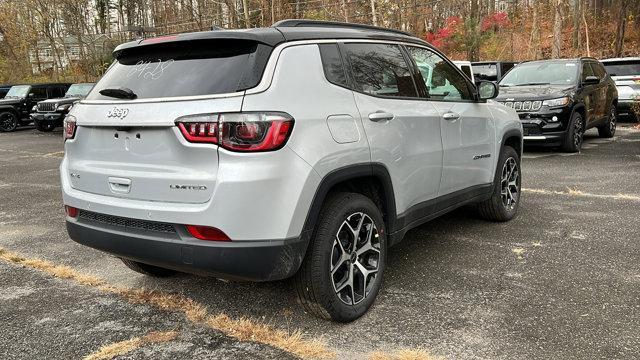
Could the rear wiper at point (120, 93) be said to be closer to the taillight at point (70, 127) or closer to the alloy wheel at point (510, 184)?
the taillight at point (70, 127)

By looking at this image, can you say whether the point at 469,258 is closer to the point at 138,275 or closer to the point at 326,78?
the point at 326,78

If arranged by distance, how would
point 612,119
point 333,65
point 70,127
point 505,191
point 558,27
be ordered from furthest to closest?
point 558,27 → point 612,119 → point 505,191 → point 70,127 → point 333,65

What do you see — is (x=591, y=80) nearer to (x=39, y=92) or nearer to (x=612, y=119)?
(x=612, y=119)

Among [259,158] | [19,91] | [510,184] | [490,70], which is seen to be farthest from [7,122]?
[259,158]

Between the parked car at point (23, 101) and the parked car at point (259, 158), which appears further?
the parked car at point (23, 101)

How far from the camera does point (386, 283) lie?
12.7ft

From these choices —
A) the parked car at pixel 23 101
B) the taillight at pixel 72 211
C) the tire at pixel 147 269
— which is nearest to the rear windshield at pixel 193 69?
the taillight at pixel 72 211

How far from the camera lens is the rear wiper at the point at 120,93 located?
10.0 ft

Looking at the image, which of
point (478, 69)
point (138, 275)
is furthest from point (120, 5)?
point (138, 275)

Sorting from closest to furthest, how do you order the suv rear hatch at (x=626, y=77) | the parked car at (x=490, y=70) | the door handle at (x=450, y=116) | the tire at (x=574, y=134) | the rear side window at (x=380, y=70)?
the rear side window at (x=380, y=70) → the door handle at (x=450, y=116) → the tire at (x=574, y=134) → the suv rear hatch at (x=626, y=77) → the parked car at (x=490, y=70)

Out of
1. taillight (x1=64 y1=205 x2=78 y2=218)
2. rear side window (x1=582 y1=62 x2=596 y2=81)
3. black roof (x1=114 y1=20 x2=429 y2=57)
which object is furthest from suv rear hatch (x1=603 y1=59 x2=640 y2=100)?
taillight (x1=64 y1=205 x2=78 y2=218)

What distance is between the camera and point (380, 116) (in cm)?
335

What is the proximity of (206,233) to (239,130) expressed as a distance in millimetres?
552

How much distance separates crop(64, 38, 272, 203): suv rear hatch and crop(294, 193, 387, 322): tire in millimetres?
717
